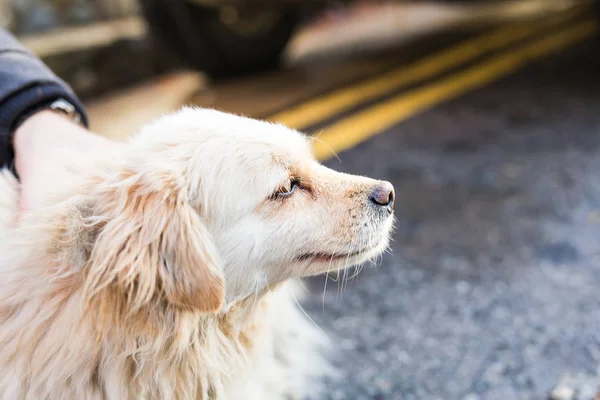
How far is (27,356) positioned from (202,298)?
0.47 metres

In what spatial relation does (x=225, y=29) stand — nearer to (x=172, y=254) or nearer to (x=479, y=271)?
(x=479, y=271)

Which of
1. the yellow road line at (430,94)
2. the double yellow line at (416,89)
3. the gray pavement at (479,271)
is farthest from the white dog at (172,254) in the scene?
the double yellow line at (416,89)

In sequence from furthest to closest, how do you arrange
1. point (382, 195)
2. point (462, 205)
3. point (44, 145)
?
1. point (462, 205)
2. point (44, 145)
3. point (382, 195)

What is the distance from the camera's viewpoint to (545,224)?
3.06m

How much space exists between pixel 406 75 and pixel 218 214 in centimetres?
426

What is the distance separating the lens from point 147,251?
144 centimetres

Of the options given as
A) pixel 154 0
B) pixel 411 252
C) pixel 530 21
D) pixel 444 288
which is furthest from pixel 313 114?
pixel 530 21

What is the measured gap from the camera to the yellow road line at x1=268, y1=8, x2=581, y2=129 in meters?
4.66

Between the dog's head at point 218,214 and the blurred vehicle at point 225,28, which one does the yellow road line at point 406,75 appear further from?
the dog's head at point 218,214

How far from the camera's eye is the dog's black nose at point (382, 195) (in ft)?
5.76

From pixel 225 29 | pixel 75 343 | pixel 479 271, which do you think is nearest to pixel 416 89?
pixel 225 29

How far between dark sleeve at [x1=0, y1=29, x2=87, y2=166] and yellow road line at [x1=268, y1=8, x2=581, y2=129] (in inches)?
92.9

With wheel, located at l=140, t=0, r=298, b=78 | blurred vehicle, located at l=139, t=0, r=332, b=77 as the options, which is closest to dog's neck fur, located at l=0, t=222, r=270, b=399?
blurred vehicle, located at l=139, t=0, r=332, b=77

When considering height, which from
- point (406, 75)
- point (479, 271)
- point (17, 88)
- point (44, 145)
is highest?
point (17, 88)
